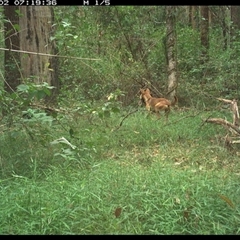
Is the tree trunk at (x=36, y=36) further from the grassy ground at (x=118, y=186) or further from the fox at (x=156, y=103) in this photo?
the fox at (x=156, y=103)

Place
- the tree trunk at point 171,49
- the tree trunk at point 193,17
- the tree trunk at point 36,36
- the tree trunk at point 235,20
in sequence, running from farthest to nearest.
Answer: the tree trunk at point 193,17
the tree trunk at point 235,20
the tree trunk at point 171,49
the tree trunk at point 36,36

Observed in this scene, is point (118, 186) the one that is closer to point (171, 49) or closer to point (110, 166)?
point (110, 166)

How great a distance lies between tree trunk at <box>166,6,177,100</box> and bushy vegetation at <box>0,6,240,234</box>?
19.5 inches

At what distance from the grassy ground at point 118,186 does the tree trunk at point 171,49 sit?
3083 mm

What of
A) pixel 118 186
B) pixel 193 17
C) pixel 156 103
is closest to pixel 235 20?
pixel 193 17

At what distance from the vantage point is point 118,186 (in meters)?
3.84

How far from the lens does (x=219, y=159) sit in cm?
500

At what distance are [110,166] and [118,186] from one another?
0.79 metres

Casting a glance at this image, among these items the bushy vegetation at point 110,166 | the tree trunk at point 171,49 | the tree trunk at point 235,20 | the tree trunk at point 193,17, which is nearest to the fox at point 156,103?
the bushy vegetation at point 110,166

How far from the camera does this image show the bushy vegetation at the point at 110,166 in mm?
3229

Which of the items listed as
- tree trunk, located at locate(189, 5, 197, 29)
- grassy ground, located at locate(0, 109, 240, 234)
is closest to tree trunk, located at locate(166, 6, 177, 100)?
grassy ground, located at locate(0, 109, 240, 234)

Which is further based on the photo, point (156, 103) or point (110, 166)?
point (156, 103)

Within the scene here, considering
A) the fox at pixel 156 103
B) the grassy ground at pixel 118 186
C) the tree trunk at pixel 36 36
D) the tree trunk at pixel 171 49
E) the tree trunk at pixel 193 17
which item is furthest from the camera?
the tree trunk at pixel 193 17

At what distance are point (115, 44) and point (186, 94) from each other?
2.25m
